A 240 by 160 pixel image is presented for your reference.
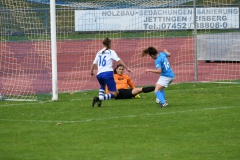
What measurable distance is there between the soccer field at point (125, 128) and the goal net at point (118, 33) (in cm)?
355

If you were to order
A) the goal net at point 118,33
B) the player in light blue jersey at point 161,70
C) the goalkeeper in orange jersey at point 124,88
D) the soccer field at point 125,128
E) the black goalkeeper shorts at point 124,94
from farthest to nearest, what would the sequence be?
1. the goal net at point 118,33
2. the black goalkeeper shorts at point 124,94
3. the goalkeeper in orange jersey at point 124,88
4. the player in light blue jersey at point 161,70
5. the soccer field at point 125,128

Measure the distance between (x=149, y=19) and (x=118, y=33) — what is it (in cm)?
159

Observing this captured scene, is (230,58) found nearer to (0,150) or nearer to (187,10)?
(187,10)

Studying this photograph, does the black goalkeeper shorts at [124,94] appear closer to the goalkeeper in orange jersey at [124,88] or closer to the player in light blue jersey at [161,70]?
the goalkeeper in orange jersey at [124,88]

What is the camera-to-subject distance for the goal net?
22.2m

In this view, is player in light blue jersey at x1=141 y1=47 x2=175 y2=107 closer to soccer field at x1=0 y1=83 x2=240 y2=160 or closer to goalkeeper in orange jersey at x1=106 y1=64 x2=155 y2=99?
soccer field at x1=0 y1=83 x2=240 y2=160

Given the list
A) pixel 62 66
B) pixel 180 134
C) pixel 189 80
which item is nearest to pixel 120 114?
pixel 180 134

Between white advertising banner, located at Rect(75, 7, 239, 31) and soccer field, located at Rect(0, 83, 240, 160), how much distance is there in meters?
6.10

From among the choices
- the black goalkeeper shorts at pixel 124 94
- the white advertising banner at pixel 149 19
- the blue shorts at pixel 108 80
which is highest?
the white advertising banner at pixel 149 19

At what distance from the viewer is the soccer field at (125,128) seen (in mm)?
11203

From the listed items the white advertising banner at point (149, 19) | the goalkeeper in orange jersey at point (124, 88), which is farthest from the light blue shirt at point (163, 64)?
the white advertising banner at point (149, 19)

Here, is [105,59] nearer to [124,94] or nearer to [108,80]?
[108,80]

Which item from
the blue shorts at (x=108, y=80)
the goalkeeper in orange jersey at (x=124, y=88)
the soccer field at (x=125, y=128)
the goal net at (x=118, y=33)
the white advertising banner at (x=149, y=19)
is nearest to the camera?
the soccer field at (x=125, y=128)

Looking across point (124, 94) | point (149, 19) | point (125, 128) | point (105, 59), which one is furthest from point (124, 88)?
point (149, 19)
